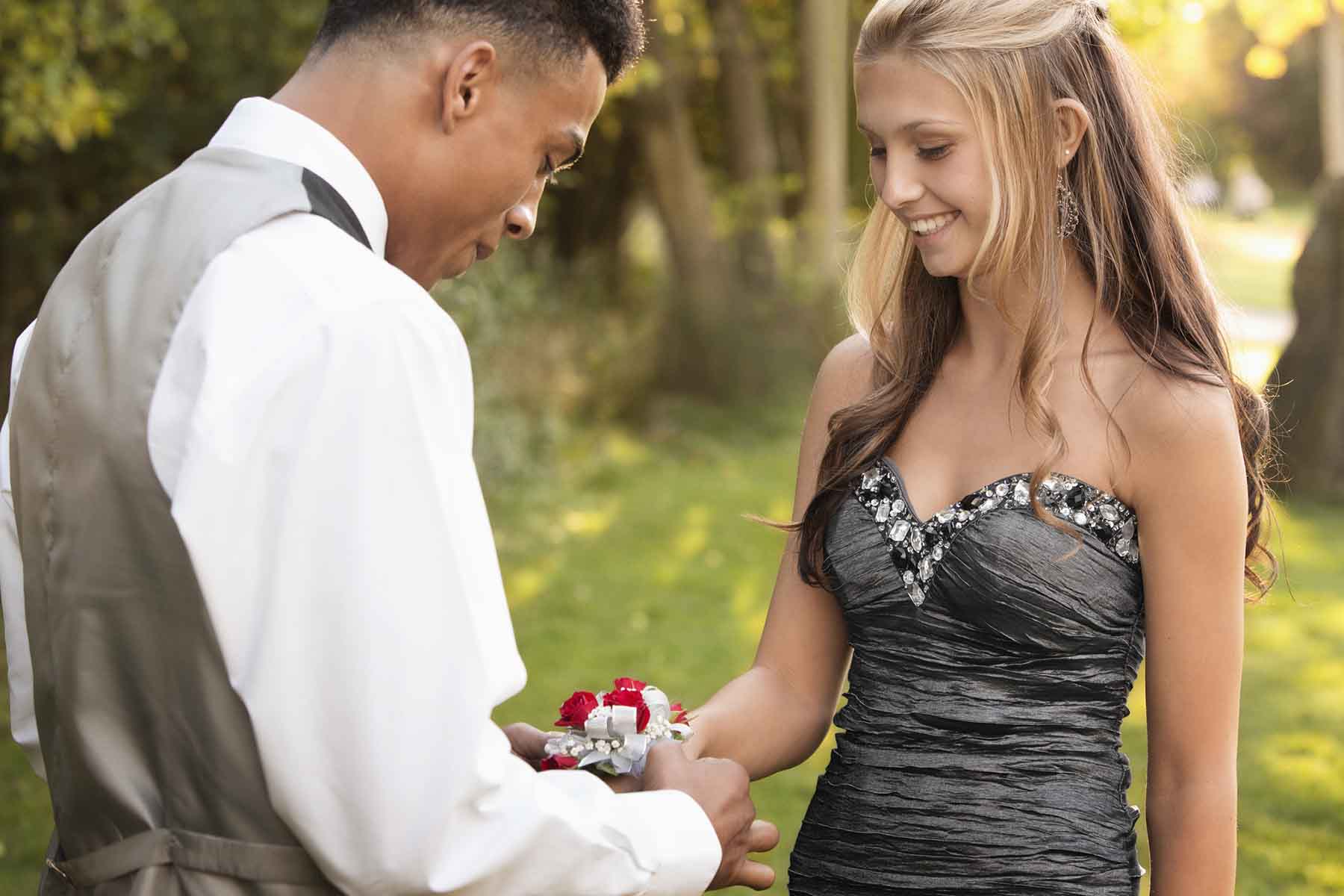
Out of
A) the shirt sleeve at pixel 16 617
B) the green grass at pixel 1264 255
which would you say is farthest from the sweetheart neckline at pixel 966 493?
the green grass at pixel 1264 255

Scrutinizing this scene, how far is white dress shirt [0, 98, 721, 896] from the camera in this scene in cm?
156

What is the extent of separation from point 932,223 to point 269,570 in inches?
50.7

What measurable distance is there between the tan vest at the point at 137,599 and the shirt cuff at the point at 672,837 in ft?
1.27

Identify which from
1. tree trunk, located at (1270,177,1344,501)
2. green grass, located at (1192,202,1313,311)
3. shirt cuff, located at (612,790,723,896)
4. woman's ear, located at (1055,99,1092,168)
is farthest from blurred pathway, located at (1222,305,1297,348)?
shirt cuff, located at (612,790,723,896)

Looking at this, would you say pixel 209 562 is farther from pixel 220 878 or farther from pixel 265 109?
pixel 265 109

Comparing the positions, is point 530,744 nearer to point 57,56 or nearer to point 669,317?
point 57,56

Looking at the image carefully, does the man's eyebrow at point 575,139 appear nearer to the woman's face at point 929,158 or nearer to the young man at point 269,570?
the young man at point 269,570

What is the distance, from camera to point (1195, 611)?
2.21 m

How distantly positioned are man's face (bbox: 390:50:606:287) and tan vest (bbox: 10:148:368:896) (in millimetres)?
229

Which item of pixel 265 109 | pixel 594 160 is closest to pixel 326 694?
pixel 265 109

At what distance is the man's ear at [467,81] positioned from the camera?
188 cm

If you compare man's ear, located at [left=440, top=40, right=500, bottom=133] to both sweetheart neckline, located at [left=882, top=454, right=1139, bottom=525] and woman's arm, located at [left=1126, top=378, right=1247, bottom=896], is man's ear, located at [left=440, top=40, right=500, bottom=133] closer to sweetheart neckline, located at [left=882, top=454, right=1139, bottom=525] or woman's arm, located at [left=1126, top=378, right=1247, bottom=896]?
sweetheart neckline, located at [left=882, top=454, right=1139, bottom=525]

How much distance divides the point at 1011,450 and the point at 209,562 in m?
1.34

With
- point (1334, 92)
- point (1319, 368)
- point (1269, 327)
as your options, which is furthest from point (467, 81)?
point (1269, 327)
